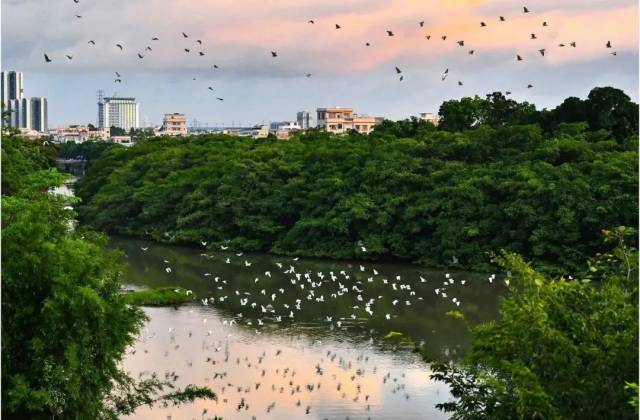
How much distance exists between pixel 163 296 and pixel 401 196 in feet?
37.7

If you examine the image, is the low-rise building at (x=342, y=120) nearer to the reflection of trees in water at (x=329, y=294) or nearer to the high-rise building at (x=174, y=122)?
the high-rise building at (x=174, y=122)

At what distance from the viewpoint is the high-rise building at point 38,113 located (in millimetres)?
181500

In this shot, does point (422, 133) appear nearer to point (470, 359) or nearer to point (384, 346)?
point (384, 346)

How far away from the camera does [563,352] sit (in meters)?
10.5

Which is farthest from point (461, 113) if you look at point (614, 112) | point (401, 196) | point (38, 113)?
point (38, 113)

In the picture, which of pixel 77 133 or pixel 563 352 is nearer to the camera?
pixel 563 352

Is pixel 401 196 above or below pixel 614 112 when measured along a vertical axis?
below

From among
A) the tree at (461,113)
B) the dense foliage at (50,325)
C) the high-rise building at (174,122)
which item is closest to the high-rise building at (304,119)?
the high-rise building at (174,122)

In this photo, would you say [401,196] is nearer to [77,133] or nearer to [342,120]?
[342,120]

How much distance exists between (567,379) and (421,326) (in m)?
15.1

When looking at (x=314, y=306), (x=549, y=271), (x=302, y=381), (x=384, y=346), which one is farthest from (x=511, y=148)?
(x=302, y=381)

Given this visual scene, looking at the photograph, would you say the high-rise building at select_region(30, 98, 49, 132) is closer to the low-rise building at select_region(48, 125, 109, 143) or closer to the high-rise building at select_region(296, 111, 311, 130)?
the low-rise building at select_region(48, 125, 109, 143)

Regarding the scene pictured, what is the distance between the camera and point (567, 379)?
414 inches

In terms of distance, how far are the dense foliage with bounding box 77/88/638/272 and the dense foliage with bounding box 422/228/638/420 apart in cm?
2040
